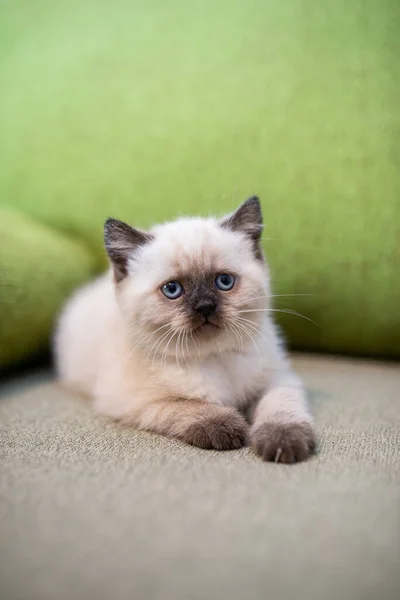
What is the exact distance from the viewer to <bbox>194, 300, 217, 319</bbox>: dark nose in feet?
3.51

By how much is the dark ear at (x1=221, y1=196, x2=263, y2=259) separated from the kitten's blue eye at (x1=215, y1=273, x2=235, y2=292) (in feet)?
0.46

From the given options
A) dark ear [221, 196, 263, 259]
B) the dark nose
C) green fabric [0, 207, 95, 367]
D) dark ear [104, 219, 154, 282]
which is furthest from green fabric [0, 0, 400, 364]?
the dark nose

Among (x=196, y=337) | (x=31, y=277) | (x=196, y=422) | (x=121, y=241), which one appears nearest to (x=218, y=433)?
(x=196, y=422)

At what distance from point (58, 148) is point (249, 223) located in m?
0.88

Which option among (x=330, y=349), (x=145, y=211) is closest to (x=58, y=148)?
(x=145, y=211)

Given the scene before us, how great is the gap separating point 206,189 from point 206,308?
0.66 meters

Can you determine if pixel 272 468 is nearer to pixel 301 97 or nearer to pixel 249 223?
pixel 249 223

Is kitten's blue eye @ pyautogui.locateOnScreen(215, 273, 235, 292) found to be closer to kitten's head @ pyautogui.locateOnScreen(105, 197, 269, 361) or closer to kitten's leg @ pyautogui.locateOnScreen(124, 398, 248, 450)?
kitten's head @ pyautogui.locateOnScreen(105, 197, 269, 361)

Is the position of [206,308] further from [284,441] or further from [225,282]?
[284,441]

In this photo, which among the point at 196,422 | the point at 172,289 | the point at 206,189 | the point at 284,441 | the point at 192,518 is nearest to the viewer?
the point at 192,518

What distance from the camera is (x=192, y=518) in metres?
0.70

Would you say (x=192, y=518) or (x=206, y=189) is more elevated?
(x=206, y=189)

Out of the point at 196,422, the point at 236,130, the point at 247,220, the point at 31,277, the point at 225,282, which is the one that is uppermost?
the point at 236,130

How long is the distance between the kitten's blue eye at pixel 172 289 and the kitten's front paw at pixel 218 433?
27 cm
